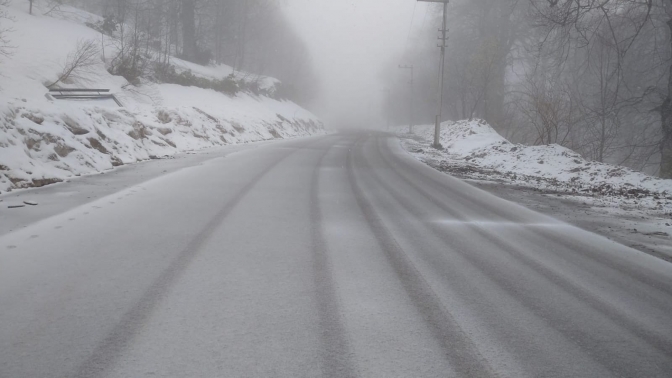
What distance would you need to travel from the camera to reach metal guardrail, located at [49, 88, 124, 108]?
14.2 meters

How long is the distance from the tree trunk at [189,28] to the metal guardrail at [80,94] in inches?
693

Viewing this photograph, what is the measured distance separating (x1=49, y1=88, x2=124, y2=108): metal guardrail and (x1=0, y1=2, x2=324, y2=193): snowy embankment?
224 millimetres

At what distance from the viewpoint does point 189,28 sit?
31828 mm

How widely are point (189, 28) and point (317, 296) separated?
3333 cm

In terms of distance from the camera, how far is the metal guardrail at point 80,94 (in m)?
14.2

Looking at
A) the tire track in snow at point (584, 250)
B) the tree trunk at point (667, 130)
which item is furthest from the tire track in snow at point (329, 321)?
the tree trunk at point (667, 130)

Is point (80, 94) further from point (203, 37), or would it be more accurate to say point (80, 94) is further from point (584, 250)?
point (203, 37)

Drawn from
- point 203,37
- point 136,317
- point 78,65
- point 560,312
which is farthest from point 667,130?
point 203,37

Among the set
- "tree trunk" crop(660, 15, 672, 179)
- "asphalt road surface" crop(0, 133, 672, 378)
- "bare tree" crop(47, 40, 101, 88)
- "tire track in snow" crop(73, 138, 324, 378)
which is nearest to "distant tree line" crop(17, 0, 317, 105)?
"bare tree" crop(47, 40, 101, 88)

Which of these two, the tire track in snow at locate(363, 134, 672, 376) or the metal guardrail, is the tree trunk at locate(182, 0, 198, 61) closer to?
the metal guardrail

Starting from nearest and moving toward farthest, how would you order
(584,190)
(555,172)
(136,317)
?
(136,317) < (584,190) < (555,172)

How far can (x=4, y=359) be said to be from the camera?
2.10m

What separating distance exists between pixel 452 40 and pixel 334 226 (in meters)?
38.0

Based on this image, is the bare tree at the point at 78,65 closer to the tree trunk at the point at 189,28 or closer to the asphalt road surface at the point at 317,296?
the asphalt road surface at the point at 317,296
